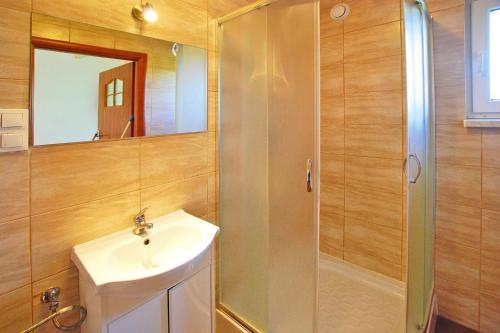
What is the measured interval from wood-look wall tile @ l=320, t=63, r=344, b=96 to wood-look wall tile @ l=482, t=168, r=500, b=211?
3.54ft

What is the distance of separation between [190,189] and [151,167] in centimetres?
28

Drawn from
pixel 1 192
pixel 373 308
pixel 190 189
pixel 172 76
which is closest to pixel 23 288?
pixel 1 192

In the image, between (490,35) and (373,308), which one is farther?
(373,308)

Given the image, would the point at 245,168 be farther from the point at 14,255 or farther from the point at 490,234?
the point at 490,234

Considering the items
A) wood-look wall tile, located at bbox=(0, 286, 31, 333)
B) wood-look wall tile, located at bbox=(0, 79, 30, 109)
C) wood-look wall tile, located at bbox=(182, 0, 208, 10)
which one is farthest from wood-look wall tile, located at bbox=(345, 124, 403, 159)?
wood-look wall tile, located at bbox=(0, 286, 31, 333)

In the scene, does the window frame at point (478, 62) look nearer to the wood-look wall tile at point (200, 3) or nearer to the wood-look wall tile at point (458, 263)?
the wood-look wall tile at point (458, 263)

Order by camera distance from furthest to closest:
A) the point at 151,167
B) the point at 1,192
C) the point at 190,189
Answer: the point at 190,189 → the point at 151,167 → the point at 1,192

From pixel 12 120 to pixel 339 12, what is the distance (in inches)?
85.5

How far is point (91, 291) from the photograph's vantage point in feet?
3.10

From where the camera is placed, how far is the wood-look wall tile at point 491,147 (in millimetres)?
1515

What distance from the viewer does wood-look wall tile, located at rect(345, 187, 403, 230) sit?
1921 mm

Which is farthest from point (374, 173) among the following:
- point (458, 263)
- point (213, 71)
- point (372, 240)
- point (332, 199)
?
point (213, 71)

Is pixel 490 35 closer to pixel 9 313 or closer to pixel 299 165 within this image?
pixel 299 165

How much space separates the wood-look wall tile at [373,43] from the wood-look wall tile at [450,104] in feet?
1.31
